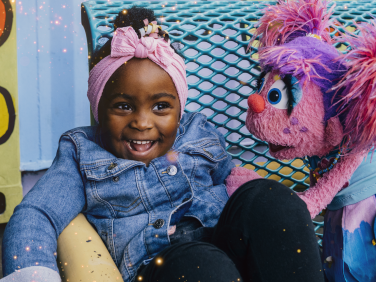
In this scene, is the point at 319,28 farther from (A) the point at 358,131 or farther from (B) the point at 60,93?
(B) the point at 60,93

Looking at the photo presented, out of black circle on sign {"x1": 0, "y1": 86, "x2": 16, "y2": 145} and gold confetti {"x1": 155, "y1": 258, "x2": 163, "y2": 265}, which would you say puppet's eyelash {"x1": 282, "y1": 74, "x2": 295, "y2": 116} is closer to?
gold confetti {"x1": 155, "y1": 258, "x2": 163, "y2": 265}

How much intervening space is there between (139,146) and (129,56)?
0.80ft

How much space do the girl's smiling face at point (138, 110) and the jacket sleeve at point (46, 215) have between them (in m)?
0.13

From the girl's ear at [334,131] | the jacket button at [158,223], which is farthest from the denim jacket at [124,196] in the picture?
the girl's ear at [334,131]

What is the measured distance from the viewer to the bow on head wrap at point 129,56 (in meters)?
0.84

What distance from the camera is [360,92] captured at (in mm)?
637

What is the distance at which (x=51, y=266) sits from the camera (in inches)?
25.9

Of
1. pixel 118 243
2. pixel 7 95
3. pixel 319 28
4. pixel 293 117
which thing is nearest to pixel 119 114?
pixel 118 243

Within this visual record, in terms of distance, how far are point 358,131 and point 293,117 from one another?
14cm

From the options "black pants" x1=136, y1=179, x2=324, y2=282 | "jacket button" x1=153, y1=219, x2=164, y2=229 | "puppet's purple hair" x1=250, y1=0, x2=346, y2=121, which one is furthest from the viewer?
"jacket button" x1=153, y1=219, x2=164, y2=229

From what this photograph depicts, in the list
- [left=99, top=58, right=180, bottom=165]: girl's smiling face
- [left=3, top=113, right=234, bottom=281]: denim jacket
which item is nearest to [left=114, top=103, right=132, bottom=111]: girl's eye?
[left=99, top=58, right=180, bottom=165]: girl's smiling face

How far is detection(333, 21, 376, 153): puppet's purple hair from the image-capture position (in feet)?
2.07

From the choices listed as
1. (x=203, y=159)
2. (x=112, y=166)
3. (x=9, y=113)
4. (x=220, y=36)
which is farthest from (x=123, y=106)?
(x=9, y=113)

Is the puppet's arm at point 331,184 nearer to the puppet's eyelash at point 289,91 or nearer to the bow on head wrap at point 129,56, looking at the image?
the puppet's eyelash at point 289,91
